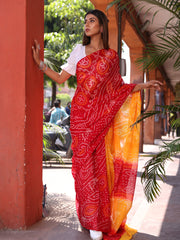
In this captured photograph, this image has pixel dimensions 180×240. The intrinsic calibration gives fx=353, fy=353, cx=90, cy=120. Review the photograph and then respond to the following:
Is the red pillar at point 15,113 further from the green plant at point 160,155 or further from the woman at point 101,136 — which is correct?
the green plant at point 160,155

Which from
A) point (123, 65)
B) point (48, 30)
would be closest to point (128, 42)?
point (123, 65)

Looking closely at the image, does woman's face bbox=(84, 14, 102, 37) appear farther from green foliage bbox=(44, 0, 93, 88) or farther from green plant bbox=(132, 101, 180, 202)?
green foliage bbox=(44, 0, 93, 88)

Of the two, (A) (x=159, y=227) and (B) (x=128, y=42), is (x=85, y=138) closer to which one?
(A) (x=159, y=227)

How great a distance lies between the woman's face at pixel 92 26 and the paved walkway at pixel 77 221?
3.47 ft

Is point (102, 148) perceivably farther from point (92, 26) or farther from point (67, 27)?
point (67, 27)

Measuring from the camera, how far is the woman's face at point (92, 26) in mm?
2789

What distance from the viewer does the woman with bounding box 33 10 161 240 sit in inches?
108

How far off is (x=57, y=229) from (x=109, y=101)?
1105 millimetres

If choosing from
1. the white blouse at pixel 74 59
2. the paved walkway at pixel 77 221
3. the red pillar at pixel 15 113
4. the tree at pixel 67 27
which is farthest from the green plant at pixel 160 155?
the tree at pixel 67 27

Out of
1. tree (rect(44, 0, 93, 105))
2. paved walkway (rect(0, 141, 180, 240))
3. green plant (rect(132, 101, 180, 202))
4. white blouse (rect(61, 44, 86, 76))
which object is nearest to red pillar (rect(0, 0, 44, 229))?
paved walkway (rect(0, 141, 180, 240))

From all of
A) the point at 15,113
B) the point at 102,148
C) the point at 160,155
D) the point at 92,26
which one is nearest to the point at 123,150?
the point at 102,148

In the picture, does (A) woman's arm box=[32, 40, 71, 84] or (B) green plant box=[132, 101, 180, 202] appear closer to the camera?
(B) green plant box=[132, 101, 180, 202]

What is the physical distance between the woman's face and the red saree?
18 cm

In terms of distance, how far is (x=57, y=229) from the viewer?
2.82 meters
